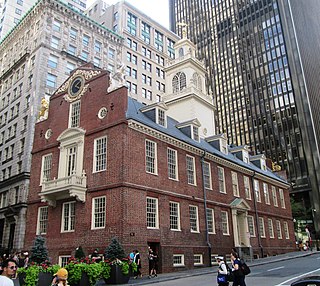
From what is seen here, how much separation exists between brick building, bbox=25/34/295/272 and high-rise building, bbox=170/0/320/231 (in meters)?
49.4

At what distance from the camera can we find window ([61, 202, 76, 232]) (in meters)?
23.4

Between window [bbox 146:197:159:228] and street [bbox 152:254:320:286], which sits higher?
window [bbox 146:197:159:228]

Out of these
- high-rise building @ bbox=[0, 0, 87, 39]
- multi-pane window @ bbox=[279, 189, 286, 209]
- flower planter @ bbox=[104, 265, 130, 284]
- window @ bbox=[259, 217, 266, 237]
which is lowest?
flower planter @ bbox=[104, 265, 130, 284]

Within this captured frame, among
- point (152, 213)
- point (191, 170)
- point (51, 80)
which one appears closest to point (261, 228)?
point (191, 170)

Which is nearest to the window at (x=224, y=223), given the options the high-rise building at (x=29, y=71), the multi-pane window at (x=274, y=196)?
the multi-pane window at (x=274, y=196)

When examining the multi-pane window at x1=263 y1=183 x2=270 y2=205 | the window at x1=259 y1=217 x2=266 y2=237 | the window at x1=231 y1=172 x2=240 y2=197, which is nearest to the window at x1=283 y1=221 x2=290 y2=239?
the multi-pane window at x1=263 y1=183 x2=270 y2=205

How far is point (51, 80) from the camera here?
45562 millimetres

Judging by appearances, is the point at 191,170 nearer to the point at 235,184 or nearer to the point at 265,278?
the point at 235,184

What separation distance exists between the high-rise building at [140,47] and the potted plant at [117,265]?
43.1m

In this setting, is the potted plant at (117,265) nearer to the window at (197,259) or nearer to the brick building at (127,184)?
the brick building at (127,184)

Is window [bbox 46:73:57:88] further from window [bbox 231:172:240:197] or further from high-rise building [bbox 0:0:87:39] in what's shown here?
high-rise building [bbox 0:0:87:39]

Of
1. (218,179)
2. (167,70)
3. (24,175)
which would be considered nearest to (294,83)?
(167,70)

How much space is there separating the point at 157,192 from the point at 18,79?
3583 cm

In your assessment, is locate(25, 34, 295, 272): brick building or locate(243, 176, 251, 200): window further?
locate(243, 176, 251, 200): window
